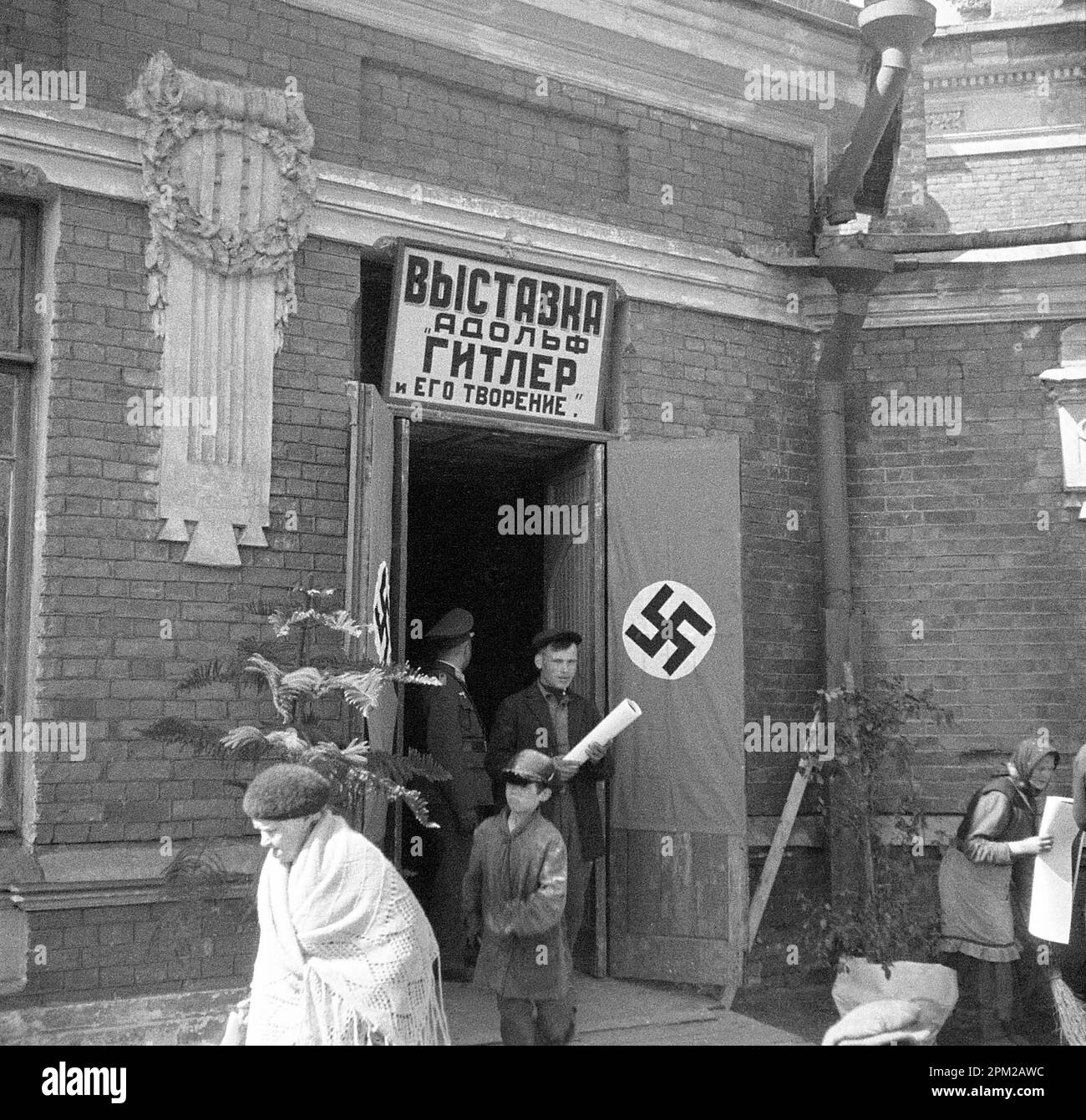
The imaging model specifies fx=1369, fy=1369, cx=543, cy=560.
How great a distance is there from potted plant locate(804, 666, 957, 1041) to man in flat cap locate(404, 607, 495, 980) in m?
1.95

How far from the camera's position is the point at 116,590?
6.41 meters

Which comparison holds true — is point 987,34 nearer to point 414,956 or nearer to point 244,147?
point 244,147

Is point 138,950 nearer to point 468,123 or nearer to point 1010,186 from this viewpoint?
point 468,123

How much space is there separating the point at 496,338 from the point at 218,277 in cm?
165

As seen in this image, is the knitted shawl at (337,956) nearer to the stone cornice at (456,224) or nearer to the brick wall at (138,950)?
the brick wall at (138,950)

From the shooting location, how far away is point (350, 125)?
7.33 m

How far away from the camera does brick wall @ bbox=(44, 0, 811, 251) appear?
6.81 metres

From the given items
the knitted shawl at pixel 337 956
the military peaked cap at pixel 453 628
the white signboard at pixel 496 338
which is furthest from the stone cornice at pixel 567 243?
the knitted shawl at pixel 337 956

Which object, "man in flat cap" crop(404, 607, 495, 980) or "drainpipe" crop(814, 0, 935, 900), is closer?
"man in flat cap" crop(404, 607, 495, 980)

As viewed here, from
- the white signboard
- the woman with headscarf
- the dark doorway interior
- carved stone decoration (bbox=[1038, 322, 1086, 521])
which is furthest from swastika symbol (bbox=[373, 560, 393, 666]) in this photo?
carved stone decoration (bbox=[1038, 322, 1086, 521])

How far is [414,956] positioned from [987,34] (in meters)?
9.36

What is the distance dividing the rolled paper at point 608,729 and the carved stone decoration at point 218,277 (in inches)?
73.8

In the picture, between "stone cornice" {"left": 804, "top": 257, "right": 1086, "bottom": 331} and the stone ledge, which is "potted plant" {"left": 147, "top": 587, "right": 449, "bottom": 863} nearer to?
the stone ledge

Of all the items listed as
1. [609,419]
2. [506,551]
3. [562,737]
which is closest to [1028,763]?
[562,737]
